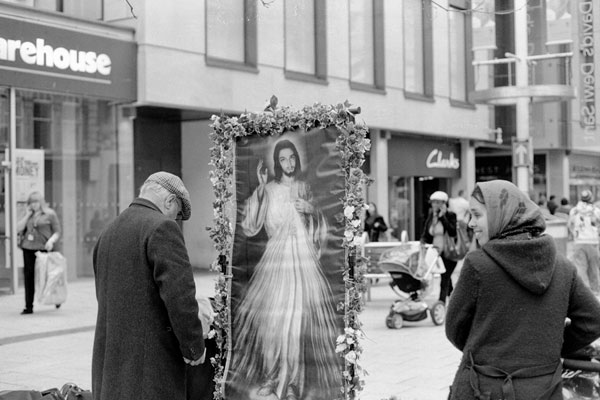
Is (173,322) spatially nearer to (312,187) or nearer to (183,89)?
(312,187)

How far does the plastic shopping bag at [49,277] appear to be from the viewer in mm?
12094

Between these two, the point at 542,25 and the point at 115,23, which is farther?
the point at 542,25

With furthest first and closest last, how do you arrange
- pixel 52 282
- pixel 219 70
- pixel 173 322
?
pixel 219 70
pixel 52 282
pixel 173 322

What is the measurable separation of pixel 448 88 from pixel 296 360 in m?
21.5

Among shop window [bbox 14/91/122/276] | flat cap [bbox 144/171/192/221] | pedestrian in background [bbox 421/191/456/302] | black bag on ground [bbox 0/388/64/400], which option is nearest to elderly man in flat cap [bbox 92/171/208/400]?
flat cap [bbox 144/171/192/221]

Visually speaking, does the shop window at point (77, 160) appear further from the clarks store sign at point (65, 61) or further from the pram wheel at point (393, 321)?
the pram wheel at point (393, 321)

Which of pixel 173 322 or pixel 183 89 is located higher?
pixel 183 89

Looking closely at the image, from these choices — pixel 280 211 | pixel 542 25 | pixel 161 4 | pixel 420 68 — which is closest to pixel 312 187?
pixel 280 211

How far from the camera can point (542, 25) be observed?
21.3 metres

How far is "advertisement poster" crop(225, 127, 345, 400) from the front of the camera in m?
4.85

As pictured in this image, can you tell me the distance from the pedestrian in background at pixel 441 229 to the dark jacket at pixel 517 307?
857cm

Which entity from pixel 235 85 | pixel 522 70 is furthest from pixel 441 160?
pixel 235 85

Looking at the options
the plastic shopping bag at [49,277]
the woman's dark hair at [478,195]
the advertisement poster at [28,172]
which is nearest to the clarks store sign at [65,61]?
the advertisement poster at [28,172]

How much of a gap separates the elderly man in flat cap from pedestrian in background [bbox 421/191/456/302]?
821 centimetres
